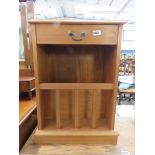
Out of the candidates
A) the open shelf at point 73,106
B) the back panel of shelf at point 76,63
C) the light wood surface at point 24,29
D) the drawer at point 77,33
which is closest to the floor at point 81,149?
the open shelf at point 73,106

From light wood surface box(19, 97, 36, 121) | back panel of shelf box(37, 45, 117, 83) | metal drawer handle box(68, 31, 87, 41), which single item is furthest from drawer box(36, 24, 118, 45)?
light wood surface box(19, 97, 36, 121)

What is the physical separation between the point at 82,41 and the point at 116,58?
5.9 inches

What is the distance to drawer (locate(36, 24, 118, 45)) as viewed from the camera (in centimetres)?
62

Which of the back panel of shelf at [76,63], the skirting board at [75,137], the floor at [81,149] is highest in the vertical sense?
the back panel of shelf at [76,63]

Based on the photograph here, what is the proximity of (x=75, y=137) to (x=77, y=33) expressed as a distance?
44 cm

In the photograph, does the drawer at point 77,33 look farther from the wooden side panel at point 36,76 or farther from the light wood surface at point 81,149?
the light wood surface at point 81,149

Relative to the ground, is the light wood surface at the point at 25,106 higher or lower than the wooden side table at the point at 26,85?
lower

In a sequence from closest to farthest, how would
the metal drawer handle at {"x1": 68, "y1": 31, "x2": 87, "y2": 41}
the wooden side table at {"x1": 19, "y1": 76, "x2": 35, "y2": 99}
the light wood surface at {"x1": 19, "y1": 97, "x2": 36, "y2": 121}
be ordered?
the metal drawer handle at {"x1": 68, "y1": 31, "x2": 87, "y2": 41} → the light wood surface at {"x1": 19, "y1": 97, "x2": 36, "y2": 121} → the wooden side table at {"x1": 19, "y1": 76, "x2": 35, "y2": 99}

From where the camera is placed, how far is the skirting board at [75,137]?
2.30 ft

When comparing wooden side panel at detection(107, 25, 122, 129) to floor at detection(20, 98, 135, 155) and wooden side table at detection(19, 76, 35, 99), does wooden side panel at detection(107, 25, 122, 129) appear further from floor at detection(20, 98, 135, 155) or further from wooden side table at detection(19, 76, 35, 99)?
wooden side table at detection(19, 76, 35, 99)

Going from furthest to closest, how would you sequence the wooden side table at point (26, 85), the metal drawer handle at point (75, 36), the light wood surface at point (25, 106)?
the wooden side table at point (26, 85)
the light wood surface at point (25, 106)
the metal drawer handle at point (75, 36)
